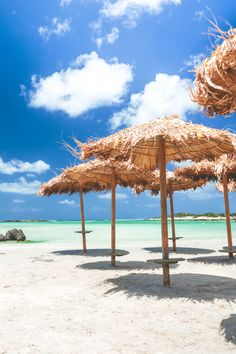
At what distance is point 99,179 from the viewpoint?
32.3 feet

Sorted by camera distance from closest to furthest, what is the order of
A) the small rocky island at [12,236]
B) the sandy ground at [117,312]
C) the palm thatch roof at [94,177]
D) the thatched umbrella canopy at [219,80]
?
the thatched umbrella canopy at [219,80] → the sandy ground at [117,312] → the palm thatch roof at [94,177] → the small rocky island at [12,236]

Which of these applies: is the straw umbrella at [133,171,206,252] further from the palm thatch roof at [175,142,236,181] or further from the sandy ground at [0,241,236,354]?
the sandy ground at [0,241,236,354]

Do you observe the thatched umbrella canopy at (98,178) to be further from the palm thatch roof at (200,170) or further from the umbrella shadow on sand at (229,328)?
the umbrella shadow on sand at (229,328)

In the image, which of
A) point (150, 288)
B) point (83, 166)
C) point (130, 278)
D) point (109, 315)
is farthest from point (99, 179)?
point (109, 315)

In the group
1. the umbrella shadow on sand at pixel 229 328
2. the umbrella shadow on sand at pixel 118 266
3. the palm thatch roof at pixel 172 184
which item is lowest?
the umbrella shadow on sand at pixel 229 328

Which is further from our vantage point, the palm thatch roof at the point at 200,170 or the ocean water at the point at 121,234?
the ocean water at the point at 121,234

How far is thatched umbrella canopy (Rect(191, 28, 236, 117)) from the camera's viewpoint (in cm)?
289

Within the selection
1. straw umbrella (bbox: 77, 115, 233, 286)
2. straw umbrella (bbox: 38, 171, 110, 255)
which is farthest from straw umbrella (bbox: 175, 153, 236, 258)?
straw umbrella (bbox: 38, 171, 110, 255)

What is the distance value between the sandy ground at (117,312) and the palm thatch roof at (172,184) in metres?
4.39

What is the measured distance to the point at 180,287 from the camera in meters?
5.78

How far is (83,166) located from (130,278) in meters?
2.83

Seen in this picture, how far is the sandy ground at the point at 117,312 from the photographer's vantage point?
3424 mm

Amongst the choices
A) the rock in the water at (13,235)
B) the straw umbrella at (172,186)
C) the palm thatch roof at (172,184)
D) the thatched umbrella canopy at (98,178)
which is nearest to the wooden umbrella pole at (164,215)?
the thatched umbrella canopy at (98,178)

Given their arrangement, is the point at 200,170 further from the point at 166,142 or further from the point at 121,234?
the point at 121,234
